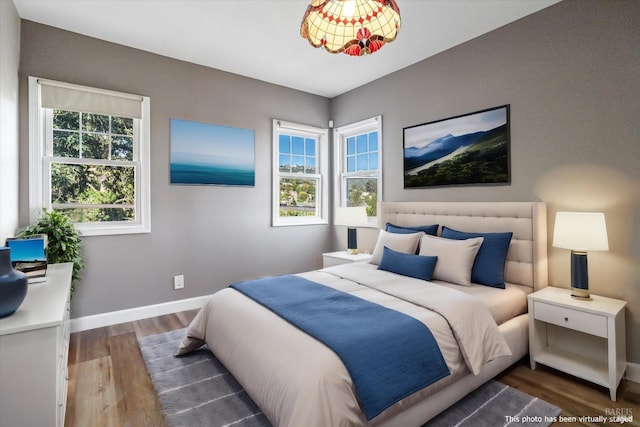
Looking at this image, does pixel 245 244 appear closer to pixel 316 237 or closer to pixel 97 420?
pixel 316 237

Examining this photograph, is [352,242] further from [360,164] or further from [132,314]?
[132,314]

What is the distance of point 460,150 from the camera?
320 cm

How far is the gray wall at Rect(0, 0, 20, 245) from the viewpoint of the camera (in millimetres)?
2199

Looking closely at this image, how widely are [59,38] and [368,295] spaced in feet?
11.5

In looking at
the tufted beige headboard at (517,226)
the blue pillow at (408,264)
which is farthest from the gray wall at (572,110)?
the blue pillow at (408,264)

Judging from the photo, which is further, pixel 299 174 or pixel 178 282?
pixel 299 174

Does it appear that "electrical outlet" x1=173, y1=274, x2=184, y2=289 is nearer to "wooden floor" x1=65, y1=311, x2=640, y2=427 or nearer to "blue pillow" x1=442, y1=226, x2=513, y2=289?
"wooden floor" x1=65, y1=311, x2=640, y2=427

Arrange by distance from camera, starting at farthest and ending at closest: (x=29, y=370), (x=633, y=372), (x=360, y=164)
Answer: (x=360, y=164) < (x=633, y=372) < (x=29, y=370)

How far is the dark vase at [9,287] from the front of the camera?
52.9 inches

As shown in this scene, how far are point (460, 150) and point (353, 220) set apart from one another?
145 centimetres

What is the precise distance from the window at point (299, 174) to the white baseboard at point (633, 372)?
3405 mm

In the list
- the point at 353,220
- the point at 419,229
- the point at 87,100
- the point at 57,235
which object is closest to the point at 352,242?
the point at 353,220

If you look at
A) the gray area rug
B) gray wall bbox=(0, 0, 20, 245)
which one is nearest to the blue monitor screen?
gray wall bbox=(0, 0, 20, 245)

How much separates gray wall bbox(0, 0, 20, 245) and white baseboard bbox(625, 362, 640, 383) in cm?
441
